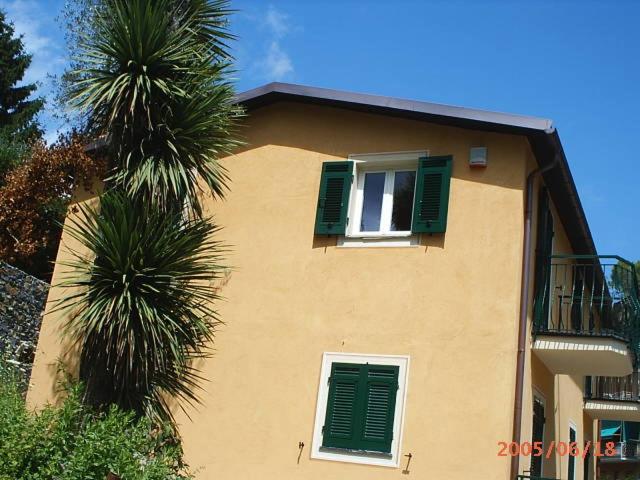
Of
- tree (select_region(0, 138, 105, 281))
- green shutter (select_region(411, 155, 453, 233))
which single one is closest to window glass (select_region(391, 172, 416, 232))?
green shutter (select_region(411, 155, 453, 233))

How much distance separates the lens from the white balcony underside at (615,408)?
18.1 metres

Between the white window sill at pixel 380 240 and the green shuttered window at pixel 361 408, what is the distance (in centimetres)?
185

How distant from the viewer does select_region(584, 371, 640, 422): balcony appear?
1814 cm

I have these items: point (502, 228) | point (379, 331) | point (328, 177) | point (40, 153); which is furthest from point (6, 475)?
point (40, 153)

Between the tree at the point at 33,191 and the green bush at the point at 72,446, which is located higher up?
the tree at the point at 33,191

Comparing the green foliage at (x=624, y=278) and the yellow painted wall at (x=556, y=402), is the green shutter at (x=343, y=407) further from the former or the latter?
the green foliage at (x=624, y=278)

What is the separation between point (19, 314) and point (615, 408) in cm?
1282

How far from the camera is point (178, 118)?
1198cm

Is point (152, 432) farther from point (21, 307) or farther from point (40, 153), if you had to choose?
point (40, 153)

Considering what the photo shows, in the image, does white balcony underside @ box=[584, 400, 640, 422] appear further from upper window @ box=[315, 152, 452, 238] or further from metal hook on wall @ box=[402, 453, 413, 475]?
metal hook on wall @ box=[402, 453, 413, 475]

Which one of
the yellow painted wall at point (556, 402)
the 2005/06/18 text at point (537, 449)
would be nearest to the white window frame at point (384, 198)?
the yellow painted wall at point (556, 402)

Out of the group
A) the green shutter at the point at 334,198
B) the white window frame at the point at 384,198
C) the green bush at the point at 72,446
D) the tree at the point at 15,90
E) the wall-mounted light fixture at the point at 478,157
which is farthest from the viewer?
the tree at the point at 15,90

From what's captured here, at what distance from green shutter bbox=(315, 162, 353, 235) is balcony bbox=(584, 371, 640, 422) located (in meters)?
8.52

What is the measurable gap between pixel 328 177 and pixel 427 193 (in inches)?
67.4
